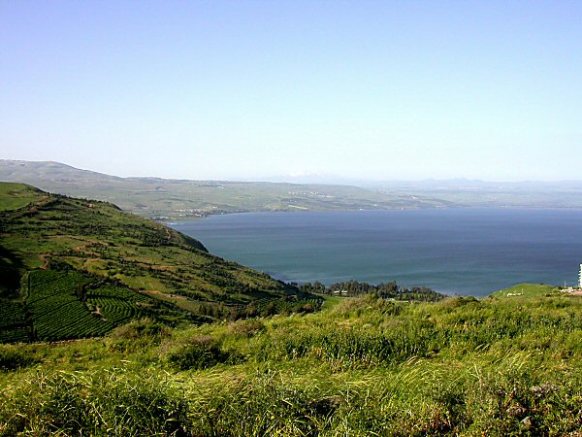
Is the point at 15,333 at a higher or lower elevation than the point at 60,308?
higher

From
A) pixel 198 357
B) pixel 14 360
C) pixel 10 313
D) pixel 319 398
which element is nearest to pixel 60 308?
pixel 10 313

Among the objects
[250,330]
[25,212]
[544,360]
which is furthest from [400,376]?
[25,212]

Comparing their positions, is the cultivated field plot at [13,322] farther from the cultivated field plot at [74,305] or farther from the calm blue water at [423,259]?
the calm blue water at [423,259]

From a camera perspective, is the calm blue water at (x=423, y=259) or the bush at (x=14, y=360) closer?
the bush at (x=14, y=360)

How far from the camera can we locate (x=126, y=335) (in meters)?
9.74

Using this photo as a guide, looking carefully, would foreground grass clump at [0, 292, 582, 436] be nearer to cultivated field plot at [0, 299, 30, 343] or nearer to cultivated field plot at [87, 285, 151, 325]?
cultivated field plot at [0, 299, 30, 343]

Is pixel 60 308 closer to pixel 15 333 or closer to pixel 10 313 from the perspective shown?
pixel 10 313

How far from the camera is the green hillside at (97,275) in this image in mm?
54281

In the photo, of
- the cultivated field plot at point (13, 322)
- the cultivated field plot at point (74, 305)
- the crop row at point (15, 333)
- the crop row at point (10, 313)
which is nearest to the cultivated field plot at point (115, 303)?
the cultivated field plot at point (74, 305)

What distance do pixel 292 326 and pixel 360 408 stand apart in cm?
592

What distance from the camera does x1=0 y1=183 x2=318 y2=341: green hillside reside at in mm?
54281

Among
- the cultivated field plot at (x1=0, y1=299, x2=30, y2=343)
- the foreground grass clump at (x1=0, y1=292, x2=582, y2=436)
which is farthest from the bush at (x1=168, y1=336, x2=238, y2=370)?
the cultivated field plot at (x1=0, y1=299, x2=30, y2=343)

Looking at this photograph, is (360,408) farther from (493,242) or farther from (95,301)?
(493,242)

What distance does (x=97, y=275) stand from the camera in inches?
3056
